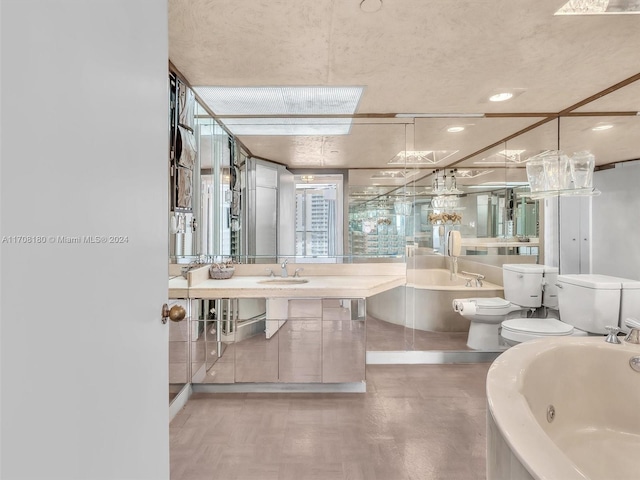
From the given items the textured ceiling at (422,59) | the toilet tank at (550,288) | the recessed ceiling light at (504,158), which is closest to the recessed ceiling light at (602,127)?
the textured ceiling at (422,59)

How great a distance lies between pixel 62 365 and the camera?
1.95ft

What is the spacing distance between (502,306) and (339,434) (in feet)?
6.54

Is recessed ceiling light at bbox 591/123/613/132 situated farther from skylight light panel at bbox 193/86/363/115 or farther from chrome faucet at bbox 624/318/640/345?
skylight light panel at bbox 193/86/363/115

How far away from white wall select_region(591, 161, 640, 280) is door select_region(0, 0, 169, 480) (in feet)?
12.4

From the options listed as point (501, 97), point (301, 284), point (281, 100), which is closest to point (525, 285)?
point (501, 97)

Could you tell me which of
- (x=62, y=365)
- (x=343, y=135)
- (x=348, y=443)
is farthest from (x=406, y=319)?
(x=62, y=365)

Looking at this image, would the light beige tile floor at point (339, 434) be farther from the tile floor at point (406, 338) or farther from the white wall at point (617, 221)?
the white wall at point (617, 221)

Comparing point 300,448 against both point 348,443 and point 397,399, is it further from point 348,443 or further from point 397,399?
point 397,399

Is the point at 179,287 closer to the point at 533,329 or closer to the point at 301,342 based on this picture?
the point at 301,342

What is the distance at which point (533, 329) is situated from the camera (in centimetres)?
282

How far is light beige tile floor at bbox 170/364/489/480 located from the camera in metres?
1.79

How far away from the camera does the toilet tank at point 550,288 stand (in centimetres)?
323

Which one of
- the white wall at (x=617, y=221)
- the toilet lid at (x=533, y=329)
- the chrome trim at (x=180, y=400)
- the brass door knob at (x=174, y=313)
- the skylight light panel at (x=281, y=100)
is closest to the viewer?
the brass door knob at (x=174, y=313)

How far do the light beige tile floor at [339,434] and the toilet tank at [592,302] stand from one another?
3.25 ft
